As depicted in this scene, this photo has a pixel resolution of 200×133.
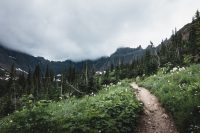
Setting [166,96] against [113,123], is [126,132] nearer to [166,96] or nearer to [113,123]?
[113,123]

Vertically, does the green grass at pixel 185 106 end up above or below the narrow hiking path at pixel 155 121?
above

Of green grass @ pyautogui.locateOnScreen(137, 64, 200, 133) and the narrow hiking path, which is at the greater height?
green grass @ pyautogui.locateOnScreen(137, 64, 200, 133)

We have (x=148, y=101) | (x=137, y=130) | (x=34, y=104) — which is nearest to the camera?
(x=34, y=104)

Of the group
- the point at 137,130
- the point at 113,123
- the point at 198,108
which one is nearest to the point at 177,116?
the point at 198,108

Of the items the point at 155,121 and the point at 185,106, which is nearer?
the point at 185,106

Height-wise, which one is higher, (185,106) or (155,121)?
(185,106)

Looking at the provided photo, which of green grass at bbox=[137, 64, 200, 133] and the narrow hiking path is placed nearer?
green grass at bbox=[137, 64, 200, 133]

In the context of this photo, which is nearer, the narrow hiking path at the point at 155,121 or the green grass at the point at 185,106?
the green grass at the point at 185,106

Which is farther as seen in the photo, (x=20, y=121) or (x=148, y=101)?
(x=148, y=101)

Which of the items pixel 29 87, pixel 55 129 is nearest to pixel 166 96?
pixel 55 129

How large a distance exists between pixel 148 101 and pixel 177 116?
5.70m

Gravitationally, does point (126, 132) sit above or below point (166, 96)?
below

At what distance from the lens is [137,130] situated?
42.2ft

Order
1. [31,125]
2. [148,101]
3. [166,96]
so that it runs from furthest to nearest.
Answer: [148,101]
[166,96]
[31,125]
